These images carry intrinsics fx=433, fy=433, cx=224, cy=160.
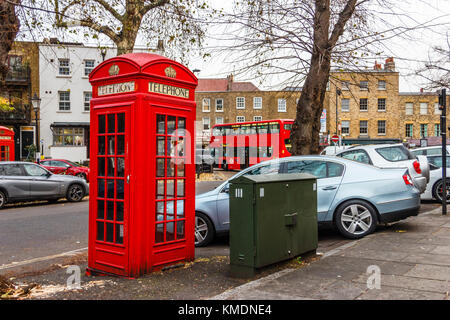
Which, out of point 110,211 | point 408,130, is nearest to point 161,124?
point 110,211

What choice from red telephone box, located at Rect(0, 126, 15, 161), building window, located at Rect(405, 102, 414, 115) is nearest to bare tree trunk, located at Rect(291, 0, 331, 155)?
red telephone box, located at Rect(0, 126, 15, 161)

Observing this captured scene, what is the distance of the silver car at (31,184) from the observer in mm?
14680

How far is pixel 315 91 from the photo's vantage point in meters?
10.6

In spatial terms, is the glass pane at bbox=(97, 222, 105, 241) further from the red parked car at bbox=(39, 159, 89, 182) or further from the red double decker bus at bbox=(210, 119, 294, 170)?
the red double decker bus at bbox=(210, 119, 294, 170)

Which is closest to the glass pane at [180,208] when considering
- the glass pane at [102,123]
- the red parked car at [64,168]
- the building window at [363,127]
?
the glass pane at [102,123]

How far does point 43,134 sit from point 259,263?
39156 mm

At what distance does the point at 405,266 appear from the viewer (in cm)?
580

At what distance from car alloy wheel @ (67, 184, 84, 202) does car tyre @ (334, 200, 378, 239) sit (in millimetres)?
11362

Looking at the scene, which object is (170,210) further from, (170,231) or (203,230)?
(203,230)

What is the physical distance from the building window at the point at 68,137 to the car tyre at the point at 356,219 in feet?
117

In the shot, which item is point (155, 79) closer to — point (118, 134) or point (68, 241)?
point (118, 134)

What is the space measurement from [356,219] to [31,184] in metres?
11.6

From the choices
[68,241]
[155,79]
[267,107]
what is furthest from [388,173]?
[267,107]

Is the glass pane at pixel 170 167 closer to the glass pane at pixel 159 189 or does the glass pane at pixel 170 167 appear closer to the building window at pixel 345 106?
the glass pane at pixel 159 189
